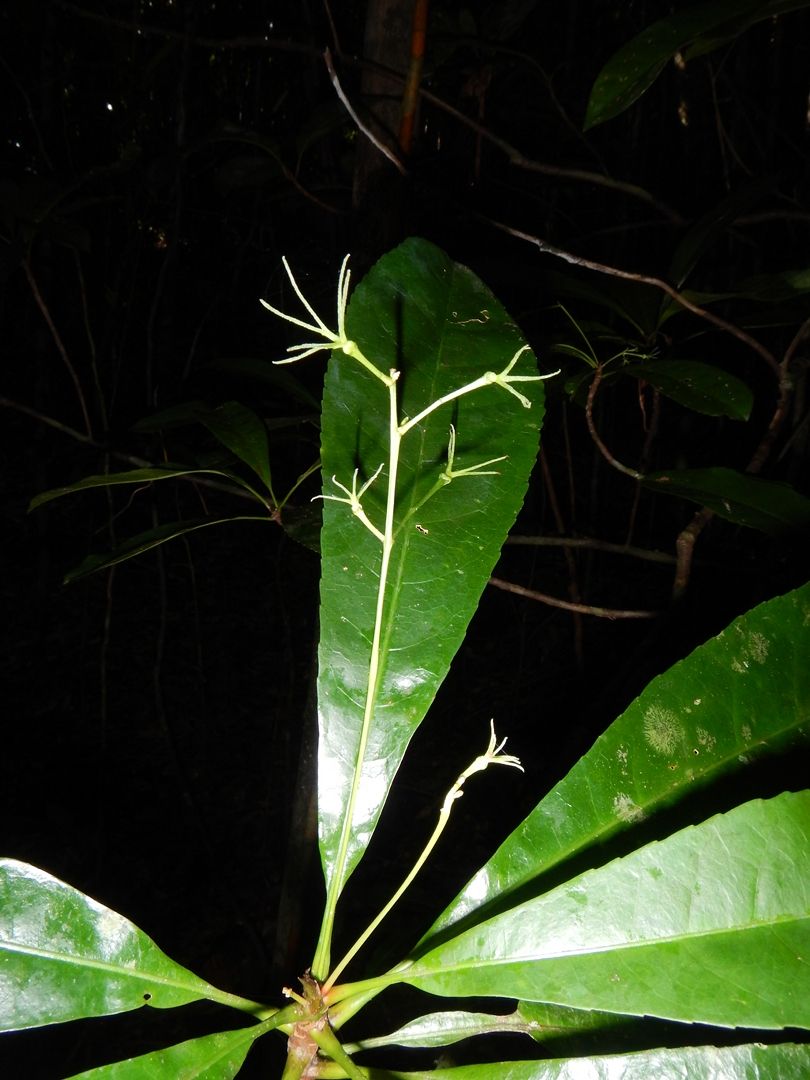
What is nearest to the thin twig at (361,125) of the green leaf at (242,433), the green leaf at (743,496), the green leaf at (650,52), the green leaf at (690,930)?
the green leaf at (650,52)

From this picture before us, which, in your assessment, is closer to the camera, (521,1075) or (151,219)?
(521,1075)

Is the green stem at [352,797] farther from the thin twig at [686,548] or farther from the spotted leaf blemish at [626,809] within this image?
the thin twig at [686,548]

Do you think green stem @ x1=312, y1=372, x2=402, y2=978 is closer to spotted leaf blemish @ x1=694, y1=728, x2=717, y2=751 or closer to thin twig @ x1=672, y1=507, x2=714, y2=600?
spotted leaf blemish @ x1=694, y1=728, x2=717, y2=751

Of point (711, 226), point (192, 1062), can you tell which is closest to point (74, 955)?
point (192, 1062)

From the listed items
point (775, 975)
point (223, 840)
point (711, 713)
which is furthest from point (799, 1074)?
point (223, 840)

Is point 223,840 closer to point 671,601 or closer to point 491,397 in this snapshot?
point 671,601

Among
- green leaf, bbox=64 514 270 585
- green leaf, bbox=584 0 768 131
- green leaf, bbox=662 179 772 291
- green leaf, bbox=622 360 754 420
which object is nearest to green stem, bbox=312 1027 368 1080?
green leaf, bbox=64 514 270 585
